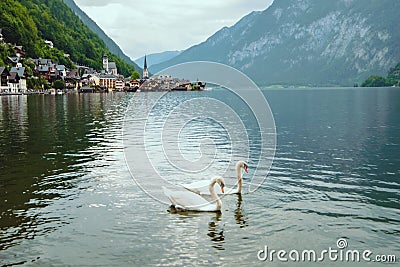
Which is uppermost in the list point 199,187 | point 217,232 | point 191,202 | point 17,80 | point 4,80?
point 17,80

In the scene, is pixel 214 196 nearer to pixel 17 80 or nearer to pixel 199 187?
pixel 199 187

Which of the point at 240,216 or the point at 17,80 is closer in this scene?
the point at 240,216

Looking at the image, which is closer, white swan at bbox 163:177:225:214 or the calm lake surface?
the calm lake surface

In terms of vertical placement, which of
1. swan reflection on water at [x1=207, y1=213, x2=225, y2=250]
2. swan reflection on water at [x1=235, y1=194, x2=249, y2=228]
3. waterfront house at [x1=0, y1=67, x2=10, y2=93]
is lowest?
swan reflection on water at [x1=207, y1=213, x2=225, y2=250]

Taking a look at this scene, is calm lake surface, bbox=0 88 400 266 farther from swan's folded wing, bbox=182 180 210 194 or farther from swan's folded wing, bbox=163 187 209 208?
swan's folded wing, bbox=182 180 210 194

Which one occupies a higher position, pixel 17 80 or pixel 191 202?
pixel 17 80

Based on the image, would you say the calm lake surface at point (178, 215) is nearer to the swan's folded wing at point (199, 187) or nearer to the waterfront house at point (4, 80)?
the swan's folded wing at point (199, 187)

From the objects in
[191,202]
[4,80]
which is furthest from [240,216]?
[4,80]

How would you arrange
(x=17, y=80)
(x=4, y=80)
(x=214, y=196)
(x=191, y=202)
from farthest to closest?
(x=17, y=80), (x=4, y=80), (x=214, y=196), (x=191, y=202)

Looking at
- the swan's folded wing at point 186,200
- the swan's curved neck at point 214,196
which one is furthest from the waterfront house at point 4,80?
the swan's curved neck at point 214,196

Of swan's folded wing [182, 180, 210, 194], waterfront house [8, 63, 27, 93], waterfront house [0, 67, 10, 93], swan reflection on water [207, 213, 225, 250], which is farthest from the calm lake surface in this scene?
waterfront house [8, 63, 27, 93]

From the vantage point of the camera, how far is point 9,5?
640 ft

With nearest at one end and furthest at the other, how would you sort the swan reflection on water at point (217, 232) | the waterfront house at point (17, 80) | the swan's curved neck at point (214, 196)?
the swan reflection on water at point (217, 232), the swan's curved neck at point (214, 196), the waterfront house at point (17, 80)

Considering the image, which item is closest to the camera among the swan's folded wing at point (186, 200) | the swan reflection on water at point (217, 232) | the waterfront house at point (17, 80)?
the swan reflection on water at point (217, 232)
